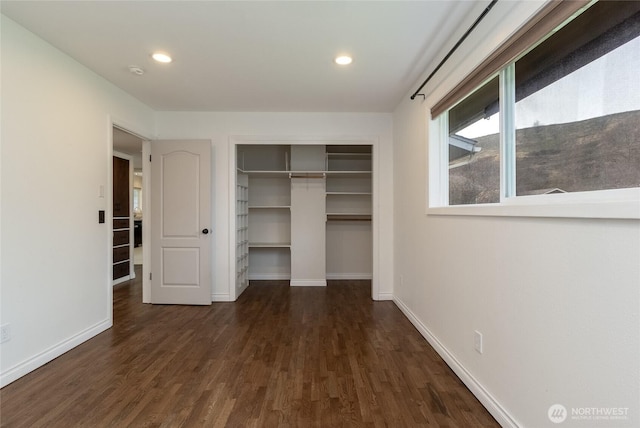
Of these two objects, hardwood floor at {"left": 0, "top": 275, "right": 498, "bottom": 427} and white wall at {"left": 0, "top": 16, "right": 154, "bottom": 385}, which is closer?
hardwood floor at {"left": 0, "top": 275, "right": 498, "bottom": 427}

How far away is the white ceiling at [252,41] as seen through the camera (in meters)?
1.89

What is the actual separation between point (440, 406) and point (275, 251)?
12.2ft

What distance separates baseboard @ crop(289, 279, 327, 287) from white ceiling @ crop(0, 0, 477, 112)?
2775 mm

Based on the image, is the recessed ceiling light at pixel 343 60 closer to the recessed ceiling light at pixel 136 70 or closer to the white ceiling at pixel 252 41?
the white ceiling at pixel 252 41

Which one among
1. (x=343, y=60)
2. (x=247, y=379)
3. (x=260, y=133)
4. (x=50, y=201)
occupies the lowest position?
(x=247, y=379)

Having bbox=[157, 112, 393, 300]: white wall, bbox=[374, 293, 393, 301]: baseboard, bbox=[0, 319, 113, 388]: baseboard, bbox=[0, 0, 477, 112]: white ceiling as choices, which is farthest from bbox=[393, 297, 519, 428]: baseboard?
bbox=[0, 319, 113, 388]: baseboard

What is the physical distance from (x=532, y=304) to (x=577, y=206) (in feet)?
1.77

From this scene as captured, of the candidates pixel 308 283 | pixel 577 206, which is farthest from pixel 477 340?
pixel 308 283

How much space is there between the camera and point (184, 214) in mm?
3678

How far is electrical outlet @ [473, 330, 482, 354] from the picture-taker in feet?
5.99

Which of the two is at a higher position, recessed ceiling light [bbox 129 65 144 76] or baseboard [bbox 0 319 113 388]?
recessed ceiling light [bbox 129 65 144 76]

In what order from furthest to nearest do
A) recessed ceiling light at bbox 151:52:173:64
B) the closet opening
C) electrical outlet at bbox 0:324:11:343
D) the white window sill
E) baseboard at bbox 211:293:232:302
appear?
the closet opening → baseboard at bbox 211:293:232:302 → recessed ceiling light at bbox 151:52:173:64 → electrical outlet at bbox 0:324:11:343 → the white window sill

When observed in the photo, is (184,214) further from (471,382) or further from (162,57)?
(471,382)

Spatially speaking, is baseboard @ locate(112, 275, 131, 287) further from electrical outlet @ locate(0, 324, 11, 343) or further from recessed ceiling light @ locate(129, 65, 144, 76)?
recessed ceiling light @ locate(129, 65, 144, 76)
